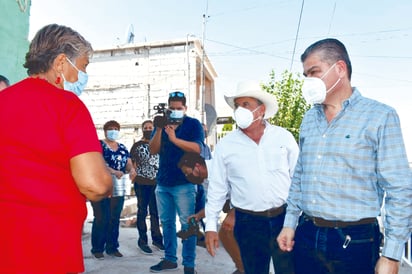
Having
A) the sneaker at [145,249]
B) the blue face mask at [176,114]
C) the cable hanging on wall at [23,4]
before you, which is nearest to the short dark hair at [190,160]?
the blue face mask at [176,114]

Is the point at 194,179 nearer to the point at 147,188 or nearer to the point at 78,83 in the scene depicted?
the point at 147,188

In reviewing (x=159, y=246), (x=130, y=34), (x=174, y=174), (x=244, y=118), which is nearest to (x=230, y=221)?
(x=244, y=118)

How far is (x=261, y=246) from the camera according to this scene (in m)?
3.00

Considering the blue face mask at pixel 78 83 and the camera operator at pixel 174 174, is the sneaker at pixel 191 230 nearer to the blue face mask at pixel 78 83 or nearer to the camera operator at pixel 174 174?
the camera operator at pixel 174 174

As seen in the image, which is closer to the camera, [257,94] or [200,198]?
[257,94]

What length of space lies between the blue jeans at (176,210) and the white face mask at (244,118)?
1.47 meters

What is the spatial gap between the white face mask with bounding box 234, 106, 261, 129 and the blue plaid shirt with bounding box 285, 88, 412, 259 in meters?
0.97

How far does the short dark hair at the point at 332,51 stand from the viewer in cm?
228

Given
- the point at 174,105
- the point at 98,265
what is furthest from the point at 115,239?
the point at 174,105

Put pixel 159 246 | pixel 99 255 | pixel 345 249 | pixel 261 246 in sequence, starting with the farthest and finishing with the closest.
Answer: pixel 159 246, pixel 99 255, pixel 261 246, pixel 345 249

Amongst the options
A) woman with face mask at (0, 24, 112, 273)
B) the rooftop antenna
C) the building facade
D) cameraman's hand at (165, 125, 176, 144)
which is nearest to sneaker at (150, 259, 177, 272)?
cameraman's hand at (165, 125, 176, 144)

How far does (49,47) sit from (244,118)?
1.84 m

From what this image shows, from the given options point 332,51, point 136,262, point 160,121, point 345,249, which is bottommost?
point 136,262

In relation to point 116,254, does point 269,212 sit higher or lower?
higher
